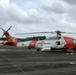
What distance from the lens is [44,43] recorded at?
59.6 m

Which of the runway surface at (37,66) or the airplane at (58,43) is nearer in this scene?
the runway surface at (37,66)

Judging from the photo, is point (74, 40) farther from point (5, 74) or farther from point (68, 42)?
point (5, 74)

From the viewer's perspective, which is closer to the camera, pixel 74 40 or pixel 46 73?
pixel 46 73

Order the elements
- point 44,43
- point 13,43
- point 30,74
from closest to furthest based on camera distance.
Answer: point 30,74 < point 44,43 < point 13,43

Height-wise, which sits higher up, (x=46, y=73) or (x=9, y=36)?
(x=9, y=36)

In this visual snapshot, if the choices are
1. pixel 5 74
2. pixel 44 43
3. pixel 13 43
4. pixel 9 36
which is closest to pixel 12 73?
pixel 5 74

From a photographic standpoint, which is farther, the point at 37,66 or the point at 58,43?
the point at 58,43

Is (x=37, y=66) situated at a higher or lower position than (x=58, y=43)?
lower

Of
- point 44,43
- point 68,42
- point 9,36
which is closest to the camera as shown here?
point 68,42

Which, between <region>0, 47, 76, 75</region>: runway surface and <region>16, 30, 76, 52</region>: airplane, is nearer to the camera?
<region>0, 47, 76, 75</region>: runway surface

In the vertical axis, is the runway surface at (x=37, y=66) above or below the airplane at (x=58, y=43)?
below

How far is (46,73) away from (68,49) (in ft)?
125

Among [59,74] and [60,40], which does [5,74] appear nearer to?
[59,74]

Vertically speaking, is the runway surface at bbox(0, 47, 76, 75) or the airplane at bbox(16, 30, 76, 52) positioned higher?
the airplane at bbox(16, 30, 76, 52)
